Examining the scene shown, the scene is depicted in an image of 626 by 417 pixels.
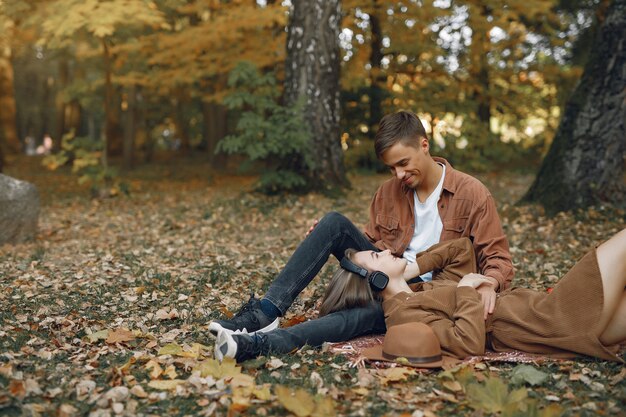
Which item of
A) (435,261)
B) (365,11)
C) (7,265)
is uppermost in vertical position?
(365,11)

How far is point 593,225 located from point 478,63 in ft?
28.2

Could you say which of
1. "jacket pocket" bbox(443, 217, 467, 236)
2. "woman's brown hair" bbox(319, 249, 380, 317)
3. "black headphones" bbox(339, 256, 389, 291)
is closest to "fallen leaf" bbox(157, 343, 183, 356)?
"woman's brown hair" bbox(319, 249, 380, 317)

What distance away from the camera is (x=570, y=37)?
15.7 m

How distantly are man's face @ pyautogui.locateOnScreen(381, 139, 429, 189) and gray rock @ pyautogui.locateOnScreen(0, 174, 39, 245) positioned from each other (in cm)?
493

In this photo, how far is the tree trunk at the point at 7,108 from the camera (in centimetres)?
1775

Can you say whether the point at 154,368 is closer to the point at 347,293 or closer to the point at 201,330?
the point at 201,330

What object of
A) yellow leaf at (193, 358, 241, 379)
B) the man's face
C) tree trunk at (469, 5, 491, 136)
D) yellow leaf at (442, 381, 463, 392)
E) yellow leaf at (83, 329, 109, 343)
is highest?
tree trunk at (469, 5, 491, 136)

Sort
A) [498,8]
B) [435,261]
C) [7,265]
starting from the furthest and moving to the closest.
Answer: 1. [498,8]
2. [7,265]
3. [435,261]

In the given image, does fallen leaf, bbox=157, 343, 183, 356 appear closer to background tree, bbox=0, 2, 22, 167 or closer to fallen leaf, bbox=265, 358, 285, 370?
fallen leaf, bbox=265, 358, 285, 370

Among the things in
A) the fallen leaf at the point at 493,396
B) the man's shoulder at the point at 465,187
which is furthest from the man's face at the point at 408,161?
the fallen leaf at the point at 493,396

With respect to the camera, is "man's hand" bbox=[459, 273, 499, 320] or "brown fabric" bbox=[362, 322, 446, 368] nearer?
"brown fabric" bbox=[362, 322, 446, 368]

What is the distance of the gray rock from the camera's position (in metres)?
Result: 7.09

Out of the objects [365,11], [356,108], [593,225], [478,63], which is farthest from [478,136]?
[593,225]

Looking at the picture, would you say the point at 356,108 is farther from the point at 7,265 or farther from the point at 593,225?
the point at 7,265
